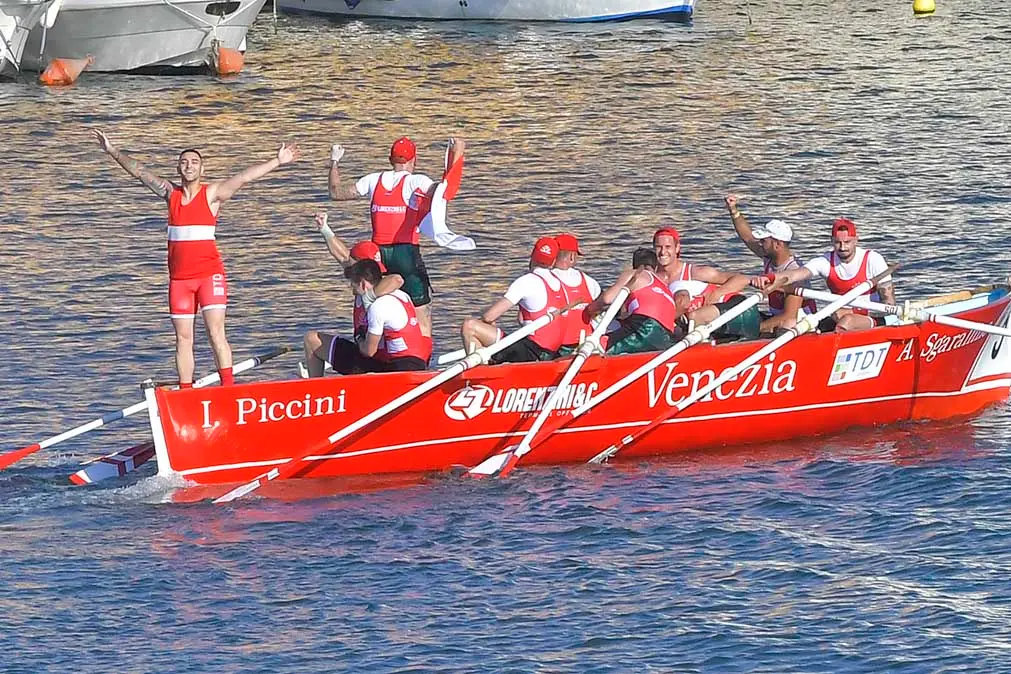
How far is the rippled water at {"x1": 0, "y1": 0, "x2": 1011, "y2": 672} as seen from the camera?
40.7 ft

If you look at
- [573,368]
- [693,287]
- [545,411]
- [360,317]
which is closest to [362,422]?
[360,317]

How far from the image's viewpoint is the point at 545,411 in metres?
15.0

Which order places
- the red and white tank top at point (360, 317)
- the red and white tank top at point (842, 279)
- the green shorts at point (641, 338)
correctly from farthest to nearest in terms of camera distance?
1. the red and white tank top at point (842, 279)
2. the green shorts at point (641, 338)
3. the red and white tank top at point (360, 317)

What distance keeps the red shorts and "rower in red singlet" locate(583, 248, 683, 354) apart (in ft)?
9.77

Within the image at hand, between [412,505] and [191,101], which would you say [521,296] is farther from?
[191,101]

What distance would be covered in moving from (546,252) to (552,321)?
562 millimetres

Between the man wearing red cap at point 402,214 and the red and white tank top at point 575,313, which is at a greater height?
the man wearing red cap at point 402,214

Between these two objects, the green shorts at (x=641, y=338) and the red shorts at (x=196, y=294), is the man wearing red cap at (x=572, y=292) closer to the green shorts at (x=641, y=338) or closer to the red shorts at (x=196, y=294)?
the green shorts at (x=641, y=338)

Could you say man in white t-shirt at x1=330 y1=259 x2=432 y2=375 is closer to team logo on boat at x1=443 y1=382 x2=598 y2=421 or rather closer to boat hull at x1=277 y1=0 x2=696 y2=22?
team logo on boat at x1=443 y1=382 x2=598 y2=421

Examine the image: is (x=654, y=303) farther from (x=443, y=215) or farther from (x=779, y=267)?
(x=443, y=215)

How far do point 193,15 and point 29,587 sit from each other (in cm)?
2180

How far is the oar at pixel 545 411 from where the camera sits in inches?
582

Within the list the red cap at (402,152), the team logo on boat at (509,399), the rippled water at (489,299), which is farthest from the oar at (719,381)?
the red cap at (402,152)

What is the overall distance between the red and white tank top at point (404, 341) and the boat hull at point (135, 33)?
19.1 metres
